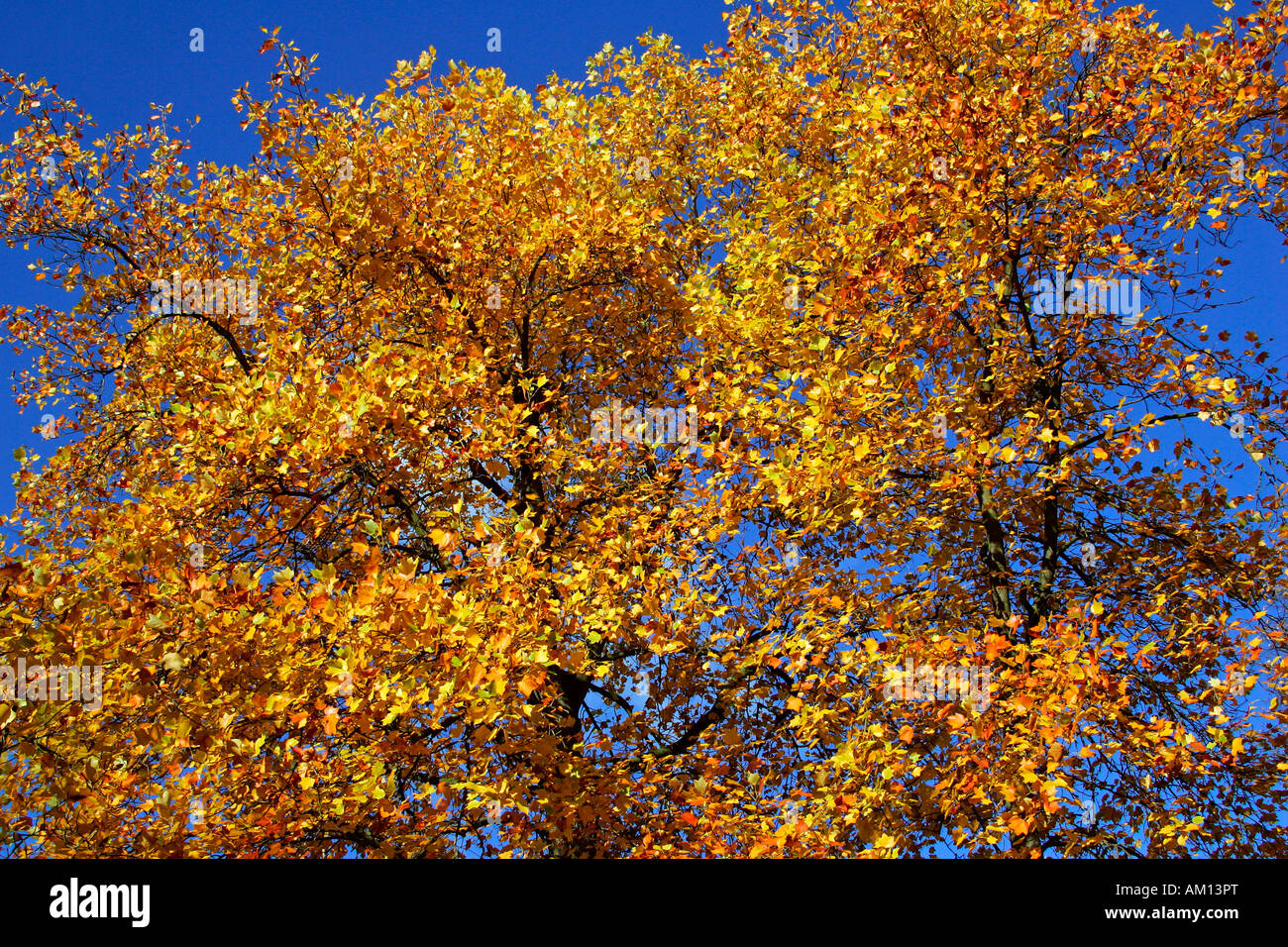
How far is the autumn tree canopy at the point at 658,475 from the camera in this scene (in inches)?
223

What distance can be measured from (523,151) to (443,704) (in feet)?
23.8

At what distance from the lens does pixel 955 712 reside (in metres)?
5.95

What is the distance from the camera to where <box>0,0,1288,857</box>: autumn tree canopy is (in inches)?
223

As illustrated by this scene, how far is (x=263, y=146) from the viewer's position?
30.1 ft

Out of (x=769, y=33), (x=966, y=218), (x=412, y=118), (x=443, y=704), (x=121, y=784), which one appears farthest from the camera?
(x=769, y=33)

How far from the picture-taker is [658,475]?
9070 mm

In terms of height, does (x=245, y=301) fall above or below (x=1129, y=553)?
above

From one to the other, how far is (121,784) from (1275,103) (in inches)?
512
